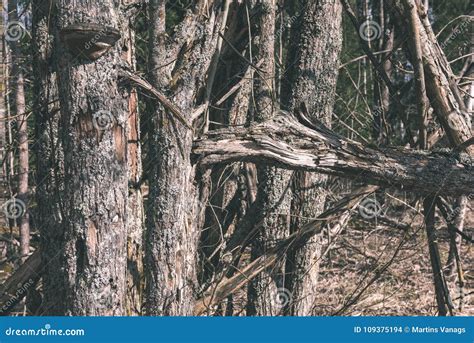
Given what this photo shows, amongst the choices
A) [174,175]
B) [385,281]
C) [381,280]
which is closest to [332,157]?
[174,175]

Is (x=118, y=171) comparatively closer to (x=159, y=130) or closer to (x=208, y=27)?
(x=159, y=130)

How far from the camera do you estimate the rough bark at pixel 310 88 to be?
569 centimetres

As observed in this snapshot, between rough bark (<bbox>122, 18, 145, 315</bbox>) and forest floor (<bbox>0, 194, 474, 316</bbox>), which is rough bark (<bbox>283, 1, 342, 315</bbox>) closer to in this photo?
rough bark (<bbox>122, 18, 145, 315</bbox>)

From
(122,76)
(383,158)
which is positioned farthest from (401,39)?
(122,76)

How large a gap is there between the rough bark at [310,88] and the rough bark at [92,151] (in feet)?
6.71

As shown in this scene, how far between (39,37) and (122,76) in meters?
→ 1.38

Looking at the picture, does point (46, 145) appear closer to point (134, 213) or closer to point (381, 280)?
point (134, 213)

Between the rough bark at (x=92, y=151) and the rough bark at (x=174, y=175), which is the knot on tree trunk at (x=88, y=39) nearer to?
the rough bark at (x=92, y=151)

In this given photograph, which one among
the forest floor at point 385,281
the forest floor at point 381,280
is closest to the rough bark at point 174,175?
the forest floor at point 381,280

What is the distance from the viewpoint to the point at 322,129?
4836mm

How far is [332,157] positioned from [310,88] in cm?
107

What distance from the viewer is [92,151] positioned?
12.2 feet

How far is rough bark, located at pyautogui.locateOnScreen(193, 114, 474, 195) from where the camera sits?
464 cm

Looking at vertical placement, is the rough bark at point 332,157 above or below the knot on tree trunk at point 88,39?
below
